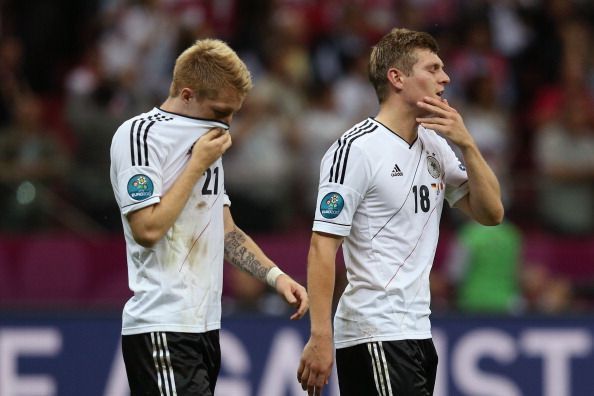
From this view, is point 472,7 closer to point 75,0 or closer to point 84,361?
point 75,0

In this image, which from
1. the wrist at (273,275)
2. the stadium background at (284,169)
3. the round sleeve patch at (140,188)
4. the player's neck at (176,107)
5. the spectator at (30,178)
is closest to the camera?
the round sleeve patch at (140,188)

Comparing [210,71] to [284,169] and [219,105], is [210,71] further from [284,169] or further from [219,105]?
[284,169]

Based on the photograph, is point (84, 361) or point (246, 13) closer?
point (84, 361)

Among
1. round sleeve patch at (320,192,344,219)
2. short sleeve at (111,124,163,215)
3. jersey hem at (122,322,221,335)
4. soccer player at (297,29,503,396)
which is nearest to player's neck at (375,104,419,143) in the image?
soccer player at (297,29,503,396)

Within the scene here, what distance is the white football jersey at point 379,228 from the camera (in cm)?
546

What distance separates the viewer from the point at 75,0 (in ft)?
43.9

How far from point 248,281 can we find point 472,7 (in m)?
4.41

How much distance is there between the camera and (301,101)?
11578 mm

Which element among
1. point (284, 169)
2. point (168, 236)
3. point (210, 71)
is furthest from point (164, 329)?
point (284, 169)

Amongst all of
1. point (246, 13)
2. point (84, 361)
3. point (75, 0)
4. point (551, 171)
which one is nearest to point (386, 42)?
point (84, 361)

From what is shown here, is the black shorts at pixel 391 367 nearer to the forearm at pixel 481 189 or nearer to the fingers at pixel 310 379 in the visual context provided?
the fingers at pixel 310 379

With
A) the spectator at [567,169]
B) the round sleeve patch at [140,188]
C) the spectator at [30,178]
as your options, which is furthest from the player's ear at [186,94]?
the spectator at [567,169]

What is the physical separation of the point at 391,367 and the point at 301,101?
6361 mm

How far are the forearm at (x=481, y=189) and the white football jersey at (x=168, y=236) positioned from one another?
3.58ft
